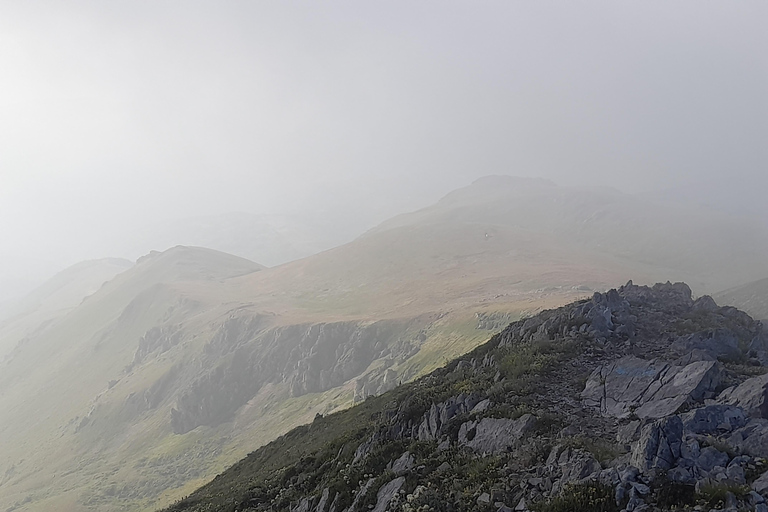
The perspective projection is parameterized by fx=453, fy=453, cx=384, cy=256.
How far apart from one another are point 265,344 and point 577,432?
94.1 m

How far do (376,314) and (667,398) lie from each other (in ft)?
278

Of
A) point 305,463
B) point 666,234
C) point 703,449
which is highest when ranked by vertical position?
point 703,449

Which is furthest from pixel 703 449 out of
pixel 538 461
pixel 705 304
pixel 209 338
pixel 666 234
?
pixel 666 234

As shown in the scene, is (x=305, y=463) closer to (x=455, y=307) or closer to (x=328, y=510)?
(x=328, y=510)

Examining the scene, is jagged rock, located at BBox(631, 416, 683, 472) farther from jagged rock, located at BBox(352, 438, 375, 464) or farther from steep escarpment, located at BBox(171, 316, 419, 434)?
steep escarpment, located at BBox(171, 316, 419, 434)

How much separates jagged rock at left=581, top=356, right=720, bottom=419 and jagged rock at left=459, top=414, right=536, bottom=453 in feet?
10.4

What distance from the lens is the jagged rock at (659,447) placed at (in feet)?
34.4

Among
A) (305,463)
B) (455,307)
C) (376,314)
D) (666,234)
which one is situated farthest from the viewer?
(666,234)

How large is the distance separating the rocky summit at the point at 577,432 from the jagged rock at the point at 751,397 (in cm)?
5

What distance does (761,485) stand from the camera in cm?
942

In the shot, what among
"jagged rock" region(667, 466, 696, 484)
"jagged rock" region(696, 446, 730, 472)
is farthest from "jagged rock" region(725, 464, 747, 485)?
"jagged rock" region(667, 466, 696, 484)

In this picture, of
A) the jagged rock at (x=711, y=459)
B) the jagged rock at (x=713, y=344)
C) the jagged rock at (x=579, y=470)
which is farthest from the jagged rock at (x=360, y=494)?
the jagged rock at (x=713, y=344)

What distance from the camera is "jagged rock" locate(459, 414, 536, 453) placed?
1475 cm

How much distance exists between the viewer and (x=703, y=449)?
10688mm
